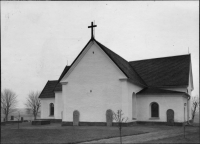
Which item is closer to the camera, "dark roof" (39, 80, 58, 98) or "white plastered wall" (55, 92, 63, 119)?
"white plastered wall" (55, 92, 63, 119)

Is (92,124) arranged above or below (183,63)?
below

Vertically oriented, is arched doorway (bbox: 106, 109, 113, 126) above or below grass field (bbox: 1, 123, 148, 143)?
above

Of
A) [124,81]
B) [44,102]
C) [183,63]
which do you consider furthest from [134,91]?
[44,102]

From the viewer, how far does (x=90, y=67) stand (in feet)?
96.8

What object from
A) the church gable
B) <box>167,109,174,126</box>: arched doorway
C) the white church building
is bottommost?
<box>167,109,174,126</box>: arched doorway

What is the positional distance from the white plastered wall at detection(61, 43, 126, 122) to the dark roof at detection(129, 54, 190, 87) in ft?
32.3

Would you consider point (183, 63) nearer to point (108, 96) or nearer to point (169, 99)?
point (169, 99)

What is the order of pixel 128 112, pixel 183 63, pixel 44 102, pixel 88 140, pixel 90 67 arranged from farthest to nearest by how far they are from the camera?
pixel 44 102, pixel 183 63, pixel 90 67, pixel 128 112, pixel 88 140

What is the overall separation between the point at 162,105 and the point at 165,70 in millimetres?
8773

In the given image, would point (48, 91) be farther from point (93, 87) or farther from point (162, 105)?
point (162, 105)

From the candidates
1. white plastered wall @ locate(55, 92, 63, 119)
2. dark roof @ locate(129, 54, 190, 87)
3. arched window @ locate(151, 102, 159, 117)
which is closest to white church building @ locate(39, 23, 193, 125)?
arched window @ locate(151, 102, 159, 117)

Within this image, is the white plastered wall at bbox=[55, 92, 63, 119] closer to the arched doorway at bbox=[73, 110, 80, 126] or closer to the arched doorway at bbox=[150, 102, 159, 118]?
the arched doorway at bbox=[73, 110, 80, 126]

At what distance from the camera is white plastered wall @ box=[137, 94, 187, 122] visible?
2938 centimetres

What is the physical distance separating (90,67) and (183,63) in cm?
1697
